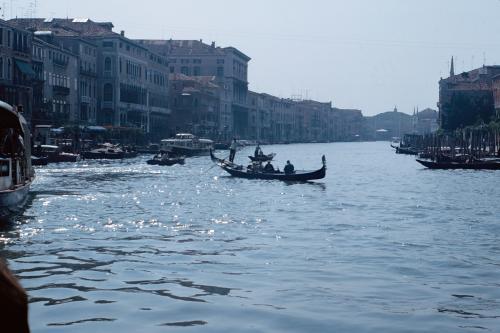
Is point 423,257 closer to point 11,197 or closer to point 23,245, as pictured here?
point 23,245

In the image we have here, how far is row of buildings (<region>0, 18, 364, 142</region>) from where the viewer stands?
169 feet

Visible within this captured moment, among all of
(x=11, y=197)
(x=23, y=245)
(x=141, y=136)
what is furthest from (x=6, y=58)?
(x=23, y=245)

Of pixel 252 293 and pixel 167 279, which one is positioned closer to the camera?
pixel 252 293

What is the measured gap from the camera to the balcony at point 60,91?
56.6m

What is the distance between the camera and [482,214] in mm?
20016

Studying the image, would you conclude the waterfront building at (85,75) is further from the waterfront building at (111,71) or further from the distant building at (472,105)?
the distant building at (472,105)

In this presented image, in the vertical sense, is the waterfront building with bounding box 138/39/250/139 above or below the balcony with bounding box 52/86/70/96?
above

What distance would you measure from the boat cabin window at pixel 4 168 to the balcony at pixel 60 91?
40.6 m

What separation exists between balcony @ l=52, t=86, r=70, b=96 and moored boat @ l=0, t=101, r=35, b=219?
35.6 m

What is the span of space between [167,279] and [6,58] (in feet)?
135

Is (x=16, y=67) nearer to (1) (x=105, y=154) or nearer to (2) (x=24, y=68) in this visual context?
(2) (x=24, y=68)


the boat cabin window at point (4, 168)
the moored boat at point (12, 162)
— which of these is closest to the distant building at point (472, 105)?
the moored boat at point (12, 162)

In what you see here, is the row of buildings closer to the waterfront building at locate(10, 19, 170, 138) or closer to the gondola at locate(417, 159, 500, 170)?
the waterfront building at locate(10, 19, 170, 138)

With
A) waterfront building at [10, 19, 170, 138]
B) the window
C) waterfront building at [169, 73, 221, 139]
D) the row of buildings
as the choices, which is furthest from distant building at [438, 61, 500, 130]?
waterfront building at [10, 19, 170, 138]
